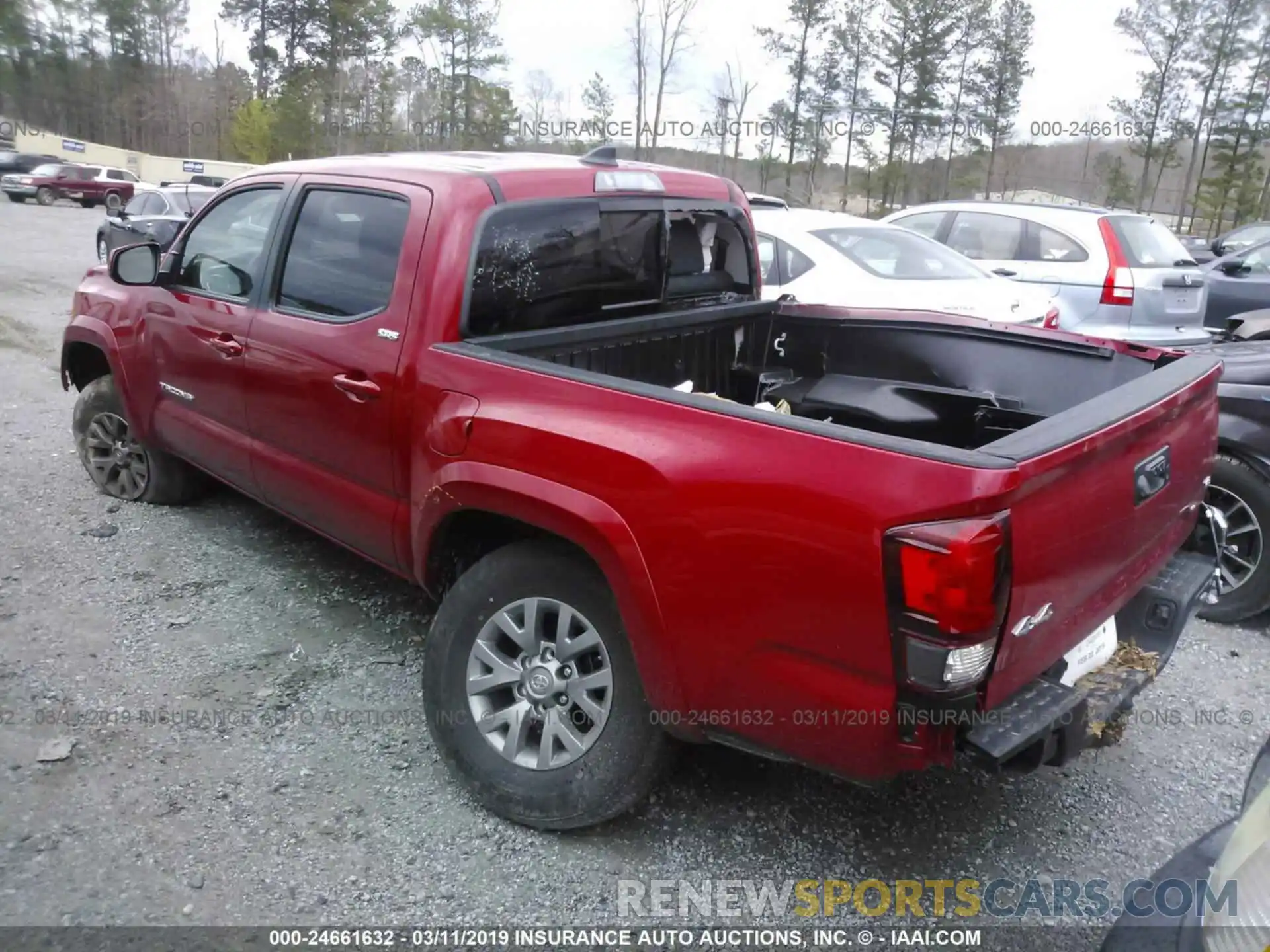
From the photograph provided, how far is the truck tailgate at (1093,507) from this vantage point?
213cm

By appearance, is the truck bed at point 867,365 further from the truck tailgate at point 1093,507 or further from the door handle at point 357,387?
the door handle at point 357,387

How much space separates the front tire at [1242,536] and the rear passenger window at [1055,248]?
4.39 meters

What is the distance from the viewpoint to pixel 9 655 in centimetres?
374

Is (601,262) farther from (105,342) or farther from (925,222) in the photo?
(925,222)

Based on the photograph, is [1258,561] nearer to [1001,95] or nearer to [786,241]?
[786,241]

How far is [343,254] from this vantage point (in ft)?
11.6

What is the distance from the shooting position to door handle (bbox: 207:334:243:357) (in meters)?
3.92

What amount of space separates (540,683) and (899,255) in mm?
5508

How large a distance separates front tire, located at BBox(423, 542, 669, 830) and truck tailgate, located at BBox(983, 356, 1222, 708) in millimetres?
1015

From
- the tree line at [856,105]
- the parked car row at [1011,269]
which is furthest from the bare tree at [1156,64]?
the parked car row at [1011,269]

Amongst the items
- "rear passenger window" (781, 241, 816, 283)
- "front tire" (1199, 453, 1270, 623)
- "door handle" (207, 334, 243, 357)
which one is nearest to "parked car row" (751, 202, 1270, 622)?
"rear passenger window" (781, 241, 816, 283)

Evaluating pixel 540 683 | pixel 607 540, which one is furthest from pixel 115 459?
pixel 607 540

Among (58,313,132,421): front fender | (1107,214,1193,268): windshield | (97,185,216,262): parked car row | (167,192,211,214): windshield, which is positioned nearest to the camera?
(58,313,132,421): front fender

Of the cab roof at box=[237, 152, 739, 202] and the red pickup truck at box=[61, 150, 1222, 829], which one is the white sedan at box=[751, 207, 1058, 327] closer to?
the red pickup truck at box=[61, 150, 1222, 829]
